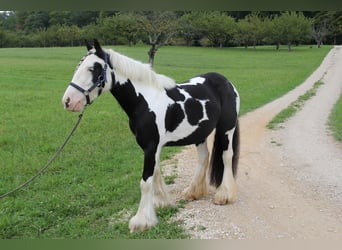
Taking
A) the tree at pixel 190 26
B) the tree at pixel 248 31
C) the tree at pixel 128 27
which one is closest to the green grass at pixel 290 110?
the tree at pixel 248 31

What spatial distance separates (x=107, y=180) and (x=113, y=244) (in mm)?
3085

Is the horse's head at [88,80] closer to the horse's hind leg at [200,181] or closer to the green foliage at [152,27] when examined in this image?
the horse's hind leg at [200,181]

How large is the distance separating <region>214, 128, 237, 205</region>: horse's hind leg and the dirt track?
0.29 ft

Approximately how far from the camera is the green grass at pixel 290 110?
27.7ft

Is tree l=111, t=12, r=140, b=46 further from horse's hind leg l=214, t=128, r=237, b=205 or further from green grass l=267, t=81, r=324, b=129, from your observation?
horse's hind leg l=214, t=128, r=237, b=205

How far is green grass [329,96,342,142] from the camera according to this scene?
24.9ft

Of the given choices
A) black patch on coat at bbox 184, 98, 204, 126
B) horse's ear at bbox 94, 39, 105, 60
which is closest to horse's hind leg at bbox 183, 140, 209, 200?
black patch on coat at bbox 184, 98, 204, 126

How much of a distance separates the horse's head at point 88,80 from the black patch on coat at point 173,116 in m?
0.68

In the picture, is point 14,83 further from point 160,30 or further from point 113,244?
point 113,244

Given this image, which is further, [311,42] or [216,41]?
[311,42]

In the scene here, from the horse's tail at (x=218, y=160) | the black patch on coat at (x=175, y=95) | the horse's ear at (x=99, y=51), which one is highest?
the horse's ear at (x=99, y=51)

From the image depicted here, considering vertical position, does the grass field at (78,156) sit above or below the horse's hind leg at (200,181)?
below
